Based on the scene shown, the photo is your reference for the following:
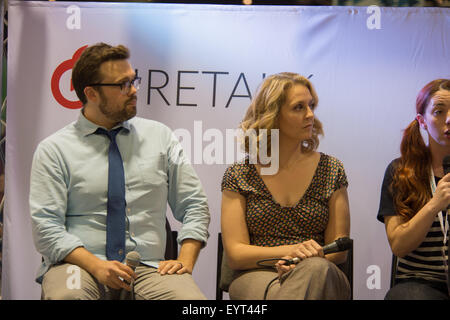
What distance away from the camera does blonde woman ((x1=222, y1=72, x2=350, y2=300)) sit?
10.0 feet

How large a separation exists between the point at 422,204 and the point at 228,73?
1.52 meters

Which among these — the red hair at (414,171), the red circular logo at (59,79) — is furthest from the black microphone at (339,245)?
the red circular logo at (59,79)

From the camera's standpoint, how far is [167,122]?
396 cm

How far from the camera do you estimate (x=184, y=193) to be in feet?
10.6

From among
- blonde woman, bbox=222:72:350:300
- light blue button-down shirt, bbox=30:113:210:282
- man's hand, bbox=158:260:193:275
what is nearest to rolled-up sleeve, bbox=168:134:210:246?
light blue button-down shirt, bbox=30:113:210:282

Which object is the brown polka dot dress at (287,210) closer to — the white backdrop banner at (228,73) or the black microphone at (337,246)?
the black microphone at (337,246)

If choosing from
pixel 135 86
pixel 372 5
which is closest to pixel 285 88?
pixel 135 86

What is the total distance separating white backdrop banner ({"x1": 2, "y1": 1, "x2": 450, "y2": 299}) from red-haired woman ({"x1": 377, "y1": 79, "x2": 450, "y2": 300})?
2.25 ft

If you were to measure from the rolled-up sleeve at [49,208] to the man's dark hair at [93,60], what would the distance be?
1.33ft

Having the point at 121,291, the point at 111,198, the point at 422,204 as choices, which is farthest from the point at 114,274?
the point at 422,204

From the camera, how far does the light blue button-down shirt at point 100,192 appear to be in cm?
303

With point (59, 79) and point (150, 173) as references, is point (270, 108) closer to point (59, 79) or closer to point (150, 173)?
point (150, 173)
